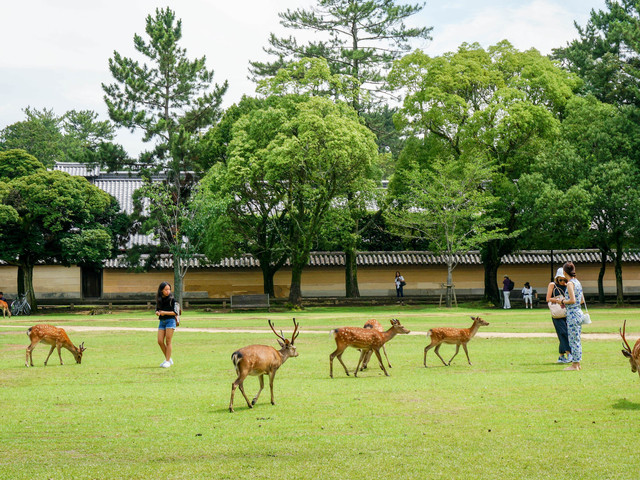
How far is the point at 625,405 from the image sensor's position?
32.0 ft

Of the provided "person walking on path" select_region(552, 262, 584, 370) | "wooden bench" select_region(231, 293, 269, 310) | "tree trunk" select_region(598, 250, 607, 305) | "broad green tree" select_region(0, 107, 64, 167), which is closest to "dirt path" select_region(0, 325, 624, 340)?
"person walking on path" select_region(552, 262, 584, 370)

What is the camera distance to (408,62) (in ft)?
147

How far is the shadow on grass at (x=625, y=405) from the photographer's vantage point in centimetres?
956

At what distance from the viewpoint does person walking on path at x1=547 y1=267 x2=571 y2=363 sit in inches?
545

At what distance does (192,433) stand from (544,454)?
3.78m

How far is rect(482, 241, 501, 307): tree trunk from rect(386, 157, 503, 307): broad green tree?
1526 millimetres

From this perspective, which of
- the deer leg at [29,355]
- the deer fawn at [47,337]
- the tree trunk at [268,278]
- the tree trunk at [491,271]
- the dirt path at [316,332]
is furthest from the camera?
the tree trunk at [268,278]

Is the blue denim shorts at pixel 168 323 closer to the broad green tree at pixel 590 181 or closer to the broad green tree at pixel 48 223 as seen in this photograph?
the broad green tree at pixel 48 223

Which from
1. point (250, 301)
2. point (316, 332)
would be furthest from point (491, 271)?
point (316, 332)

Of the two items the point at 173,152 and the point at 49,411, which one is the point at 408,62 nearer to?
the point at 173,152

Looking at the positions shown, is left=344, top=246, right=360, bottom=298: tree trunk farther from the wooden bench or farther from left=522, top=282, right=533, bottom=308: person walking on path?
left=522, top=282, right=533, bottom=308: person walking on path

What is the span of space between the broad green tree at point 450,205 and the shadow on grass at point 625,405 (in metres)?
30.3

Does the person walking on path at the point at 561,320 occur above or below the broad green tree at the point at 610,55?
below

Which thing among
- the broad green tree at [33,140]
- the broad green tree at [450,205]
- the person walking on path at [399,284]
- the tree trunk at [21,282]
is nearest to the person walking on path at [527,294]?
the broad green tree at [450,205]
